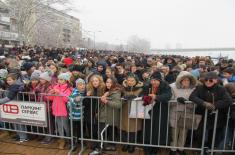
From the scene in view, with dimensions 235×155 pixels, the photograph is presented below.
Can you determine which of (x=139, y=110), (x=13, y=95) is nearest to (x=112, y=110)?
(x=139, y=110)

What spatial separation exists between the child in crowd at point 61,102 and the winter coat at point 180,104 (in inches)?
87.9

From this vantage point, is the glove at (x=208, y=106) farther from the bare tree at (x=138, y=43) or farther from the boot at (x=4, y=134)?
the bare tree at (x=138, y=43)

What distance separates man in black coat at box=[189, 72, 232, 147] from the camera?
13.0 ft

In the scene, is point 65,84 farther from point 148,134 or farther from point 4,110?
point 148,134

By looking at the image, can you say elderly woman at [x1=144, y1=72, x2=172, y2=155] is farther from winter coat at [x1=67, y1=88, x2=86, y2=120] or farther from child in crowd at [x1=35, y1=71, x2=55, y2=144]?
child in crowd at [x1=35, y1=71, x2=55, y2=144]

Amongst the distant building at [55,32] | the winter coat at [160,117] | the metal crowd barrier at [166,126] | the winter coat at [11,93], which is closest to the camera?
the metal crowd barrier at [166,126]

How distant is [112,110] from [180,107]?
1.39 m

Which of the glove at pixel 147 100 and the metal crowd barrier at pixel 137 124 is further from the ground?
the glove at pixel 147 100

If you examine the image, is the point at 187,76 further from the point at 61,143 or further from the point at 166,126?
the point at 61,143

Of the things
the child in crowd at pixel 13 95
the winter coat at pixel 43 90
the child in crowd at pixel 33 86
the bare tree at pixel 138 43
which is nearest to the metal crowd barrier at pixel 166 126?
the winter coat at pixel 43 90

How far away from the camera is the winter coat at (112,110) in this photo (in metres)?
4.47

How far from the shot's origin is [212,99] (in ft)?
13.4

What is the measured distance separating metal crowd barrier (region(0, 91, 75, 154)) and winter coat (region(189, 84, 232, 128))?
2.59 m

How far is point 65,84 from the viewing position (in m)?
4.92
